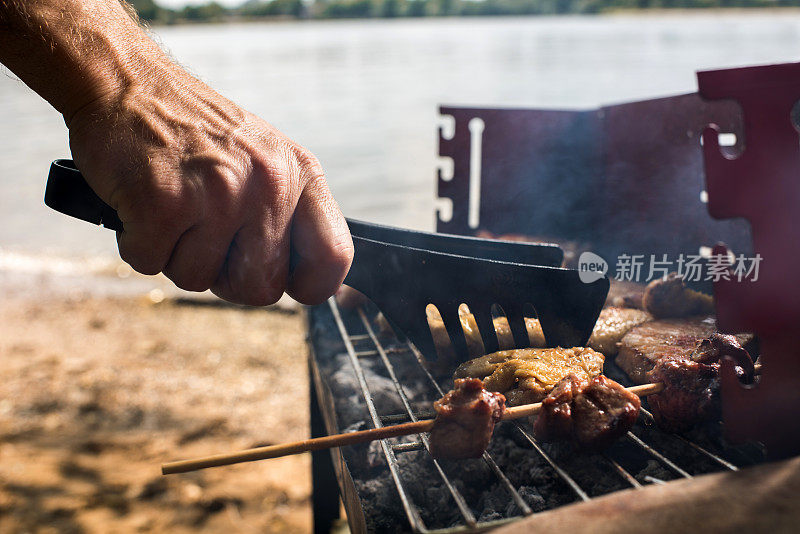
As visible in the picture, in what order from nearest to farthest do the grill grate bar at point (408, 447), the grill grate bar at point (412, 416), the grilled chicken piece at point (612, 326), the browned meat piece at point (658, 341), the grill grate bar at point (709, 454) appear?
1. the grill grate bar at point (412, 416)
2. the grill grate bar at point (709, 454)
3. the grill grate bar at point (408, 447)
4. the browned meat piece at point (658, 341)
5. the grilled chicken piece at point (612, 326)

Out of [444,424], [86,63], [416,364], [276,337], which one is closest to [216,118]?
[86,63]

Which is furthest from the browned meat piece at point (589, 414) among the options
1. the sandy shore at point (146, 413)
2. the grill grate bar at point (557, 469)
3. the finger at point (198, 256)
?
the sandy shore at point (146, 413)

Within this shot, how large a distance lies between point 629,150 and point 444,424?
251 centimetres

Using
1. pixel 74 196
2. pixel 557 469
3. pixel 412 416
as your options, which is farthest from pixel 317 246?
pixel 557 469

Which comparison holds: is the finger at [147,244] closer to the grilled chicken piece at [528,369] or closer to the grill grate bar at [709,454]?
the grilled chicken piece at [528,369]

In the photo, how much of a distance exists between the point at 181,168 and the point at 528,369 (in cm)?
136

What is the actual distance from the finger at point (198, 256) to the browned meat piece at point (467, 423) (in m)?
0.85

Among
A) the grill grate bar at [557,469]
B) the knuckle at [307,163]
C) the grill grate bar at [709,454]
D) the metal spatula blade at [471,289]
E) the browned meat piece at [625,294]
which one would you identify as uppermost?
the knuckle at [307,163]

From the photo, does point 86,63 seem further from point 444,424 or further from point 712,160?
point 712,160

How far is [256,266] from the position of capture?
191 cm

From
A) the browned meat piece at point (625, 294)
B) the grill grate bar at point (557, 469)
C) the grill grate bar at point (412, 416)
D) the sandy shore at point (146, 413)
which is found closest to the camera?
the grill grate bar at point (412, 416)

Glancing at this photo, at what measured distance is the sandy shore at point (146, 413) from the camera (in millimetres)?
4035

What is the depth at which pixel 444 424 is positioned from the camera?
6.29 ft

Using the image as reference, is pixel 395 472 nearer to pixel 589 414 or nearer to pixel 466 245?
pixel 589 414
